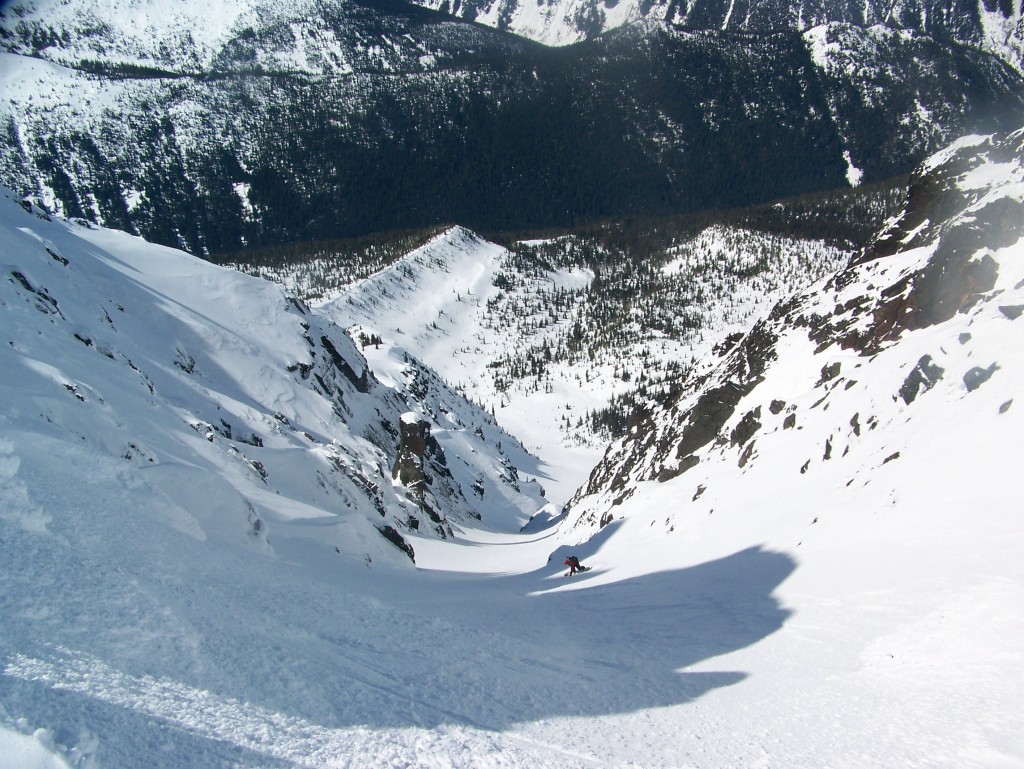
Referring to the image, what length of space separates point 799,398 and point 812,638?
2038 centimetres

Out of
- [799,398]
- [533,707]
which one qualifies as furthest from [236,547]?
[799,398]

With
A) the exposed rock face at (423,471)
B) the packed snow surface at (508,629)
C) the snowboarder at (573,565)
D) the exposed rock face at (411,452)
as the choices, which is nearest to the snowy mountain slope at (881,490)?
the packed snow surface at (508,629)

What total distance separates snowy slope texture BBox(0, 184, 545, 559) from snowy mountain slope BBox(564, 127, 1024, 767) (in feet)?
34.3

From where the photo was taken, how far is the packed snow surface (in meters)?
6.63

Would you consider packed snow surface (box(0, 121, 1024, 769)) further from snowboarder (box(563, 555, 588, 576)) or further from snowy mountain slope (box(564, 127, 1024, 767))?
snowboarder (box(563, 555, 588, 576))

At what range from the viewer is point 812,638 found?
12297 millimetres

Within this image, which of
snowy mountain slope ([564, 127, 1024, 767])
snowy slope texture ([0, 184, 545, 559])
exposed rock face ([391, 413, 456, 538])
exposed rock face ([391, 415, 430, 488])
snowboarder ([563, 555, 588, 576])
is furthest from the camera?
exposed rock face ([391, 415, 430, 488])

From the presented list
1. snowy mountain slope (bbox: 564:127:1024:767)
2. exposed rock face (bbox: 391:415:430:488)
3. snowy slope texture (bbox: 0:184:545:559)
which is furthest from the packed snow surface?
exposed rock face (bbox: 391:415:430:488)

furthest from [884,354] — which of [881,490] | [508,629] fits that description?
[508,629]

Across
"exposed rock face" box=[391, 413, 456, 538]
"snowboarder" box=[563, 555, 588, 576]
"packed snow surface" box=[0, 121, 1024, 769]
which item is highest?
"packed snow surface" box=[0, 121, 1024, 769]

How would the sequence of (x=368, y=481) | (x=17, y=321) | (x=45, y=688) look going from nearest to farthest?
1. (x=45, y=688)
2. (x=17, y=321)
3. (x=368, y=481)

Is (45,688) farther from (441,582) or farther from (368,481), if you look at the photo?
(368,481)

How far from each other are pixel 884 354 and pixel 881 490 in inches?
397

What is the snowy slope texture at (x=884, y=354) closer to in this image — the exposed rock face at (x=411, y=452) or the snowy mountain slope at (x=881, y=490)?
the snowy mountain slope at (x=881, y=490)
